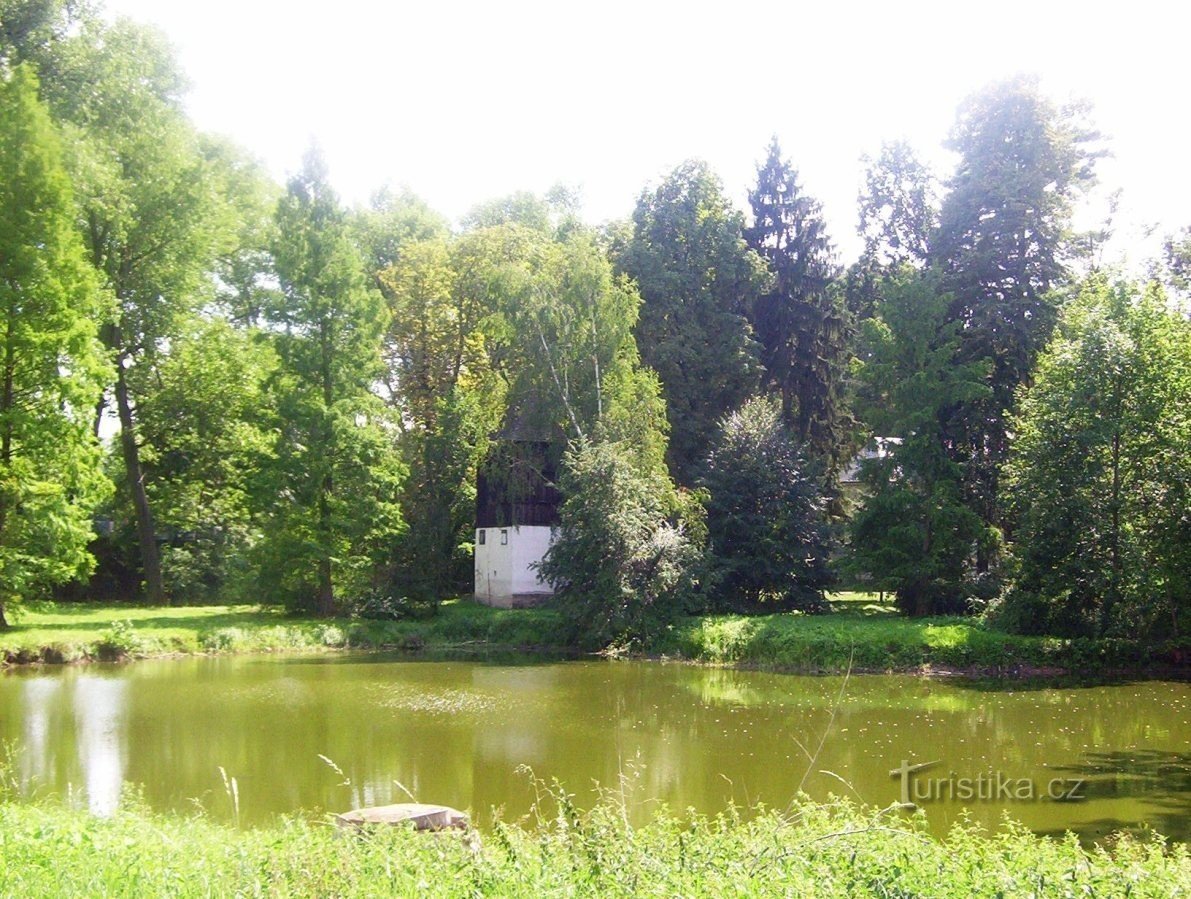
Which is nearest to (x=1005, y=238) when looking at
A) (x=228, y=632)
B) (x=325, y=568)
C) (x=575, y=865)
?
(x=325, y=568)

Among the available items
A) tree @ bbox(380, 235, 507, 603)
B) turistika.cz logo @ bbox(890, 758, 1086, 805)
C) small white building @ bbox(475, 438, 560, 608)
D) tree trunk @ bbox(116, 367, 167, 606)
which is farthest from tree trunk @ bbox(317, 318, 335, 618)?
turistika.cz logo @ bbox(890, 758, 1086, 805)

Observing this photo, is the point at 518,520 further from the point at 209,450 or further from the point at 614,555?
the point at 209,450

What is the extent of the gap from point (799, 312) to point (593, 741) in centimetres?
2764

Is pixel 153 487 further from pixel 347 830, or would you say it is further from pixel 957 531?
pixel 347 830

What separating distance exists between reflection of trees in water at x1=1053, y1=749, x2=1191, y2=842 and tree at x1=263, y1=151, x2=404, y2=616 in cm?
2248

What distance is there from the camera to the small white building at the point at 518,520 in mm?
34906

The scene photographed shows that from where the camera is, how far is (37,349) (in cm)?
2448

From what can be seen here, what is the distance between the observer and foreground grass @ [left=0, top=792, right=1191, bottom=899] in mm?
6277

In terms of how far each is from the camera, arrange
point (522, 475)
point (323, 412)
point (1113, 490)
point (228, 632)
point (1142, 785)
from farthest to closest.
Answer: point (522, 475) → point (323, 412) → point (228, 632) → point (1113, 490) → point (1142, 785)

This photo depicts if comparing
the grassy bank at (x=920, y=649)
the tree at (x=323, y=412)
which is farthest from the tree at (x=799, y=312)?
the tree at (x=323, y=412)

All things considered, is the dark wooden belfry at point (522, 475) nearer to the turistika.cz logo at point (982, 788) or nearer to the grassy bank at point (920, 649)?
the grassy bank at point (920, 649)

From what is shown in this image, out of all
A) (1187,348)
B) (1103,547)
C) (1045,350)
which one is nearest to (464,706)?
(1103,547)

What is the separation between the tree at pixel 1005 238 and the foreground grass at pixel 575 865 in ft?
87.4

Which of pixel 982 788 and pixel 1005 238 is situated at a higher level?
pixel 1005 238
